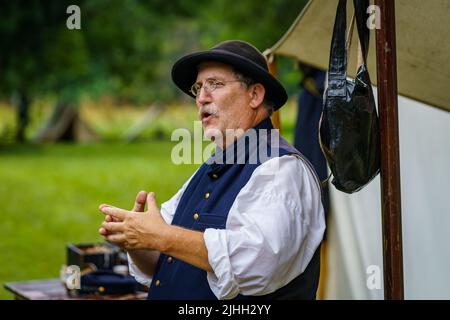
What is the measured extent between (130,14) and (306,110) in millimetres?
17039

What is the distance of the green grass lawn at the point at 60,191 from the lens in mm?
9727

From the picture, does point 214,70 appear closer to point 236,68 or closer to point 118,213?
point 236,68

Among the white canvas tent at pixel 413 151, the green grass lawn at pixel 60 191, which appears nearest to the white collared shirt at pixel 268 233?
the white canvas tent at pixel 413 151

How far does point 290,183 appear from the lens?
8.36 feet

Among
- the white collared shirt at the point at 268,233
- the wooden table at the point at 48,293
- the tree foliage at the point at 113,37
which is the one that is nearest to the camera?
the white collared shirt at the point at 268,233

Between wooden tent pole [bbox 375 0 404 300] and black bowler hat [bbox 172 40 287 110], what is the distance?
0.56 meters

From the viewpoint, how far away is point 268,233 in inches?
95.8

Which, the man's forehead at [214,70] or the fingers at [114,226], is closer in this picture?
the fingers at [114,226]

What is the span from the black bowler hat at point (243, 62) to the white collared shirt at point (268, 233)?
13.0 inches

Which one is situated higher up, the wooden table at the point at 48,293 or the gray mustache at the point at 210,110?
the gray mustache at the point at 210,110

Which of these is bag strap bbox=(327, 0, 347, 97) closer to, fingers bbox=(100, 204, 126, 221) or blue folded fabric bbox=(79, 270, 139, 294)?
fingers bbox=(100, 204, 126, 221)

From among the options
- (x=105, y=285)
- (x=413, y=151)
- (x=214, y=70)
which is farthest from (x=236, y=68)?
(x=105, y=285)

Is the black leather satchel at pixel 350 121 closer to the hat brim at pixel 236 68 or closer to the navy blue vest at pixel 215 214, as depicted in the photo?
the navy blue vest at pixel 215 214

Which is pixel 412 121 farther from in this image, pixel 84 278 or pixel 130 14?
pixel 130 14
